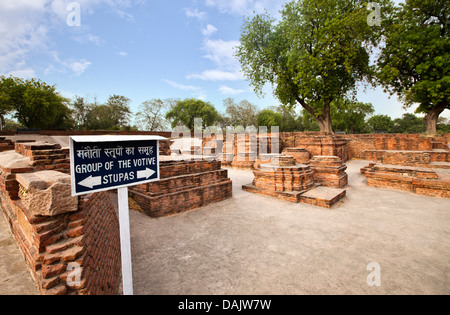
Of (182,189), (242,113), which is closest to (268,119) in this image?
(242,113)

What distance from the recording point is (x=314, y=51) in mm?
14555

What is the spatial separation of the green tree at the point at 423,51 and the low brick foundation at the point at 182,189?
1661 cm

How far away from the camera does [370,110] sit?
43250mm

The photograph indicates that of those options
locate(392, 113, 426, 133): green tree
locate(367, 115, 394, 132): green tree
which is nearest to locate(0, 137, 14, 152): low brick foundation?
locate(367, 115, 394, 132): green tree

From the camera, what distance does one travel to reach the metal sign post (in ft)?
4.99

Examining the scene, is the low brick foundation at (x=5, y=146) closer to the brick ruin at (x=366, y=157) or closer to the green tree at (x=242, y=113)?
the brick ruin at (x=366, y=157)

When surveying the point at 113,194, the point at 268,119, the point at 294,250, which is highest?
the point at 268,119

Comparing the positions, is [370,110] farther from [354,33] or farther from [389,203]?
[389,203]

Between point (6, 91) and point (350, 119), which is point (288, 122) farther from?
point (6, 91)

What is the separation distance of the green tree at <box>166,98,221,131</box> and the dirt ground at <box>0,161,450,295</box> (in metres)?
34.0

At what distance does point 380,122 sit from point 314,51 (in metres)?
40.8

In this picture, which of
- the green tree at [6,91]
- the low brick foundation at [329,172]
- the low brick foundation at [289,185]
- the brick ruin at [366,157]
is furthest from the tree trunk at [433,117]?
the green tree at [6,91]
